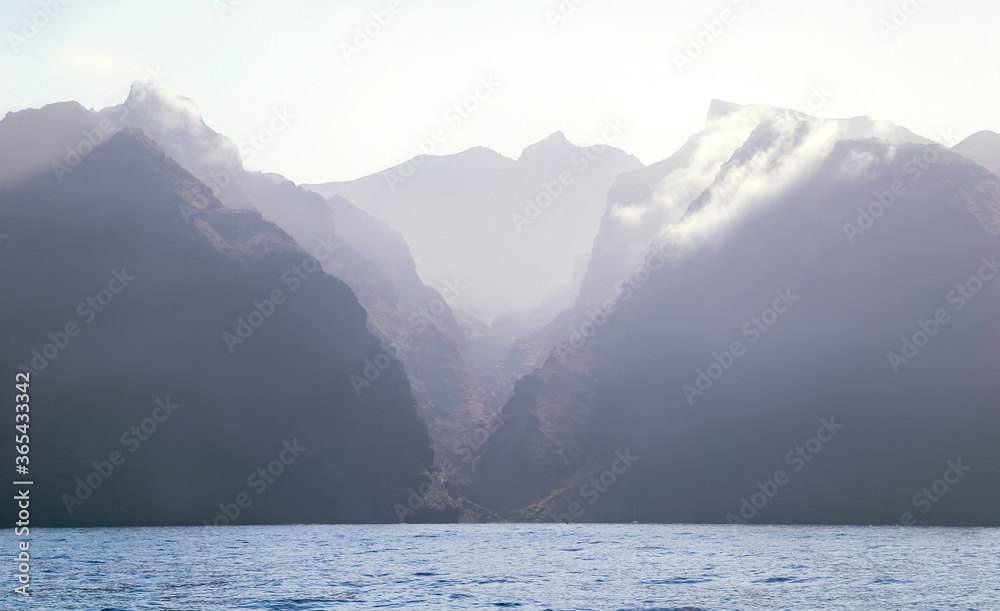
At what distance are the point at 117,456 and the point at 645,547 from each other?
11902 cm

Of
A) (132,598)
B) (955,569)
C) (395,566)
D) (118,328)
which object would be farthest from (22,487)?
(955,569)

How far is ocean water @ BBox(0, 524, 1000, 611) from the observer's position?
5356 centimetres

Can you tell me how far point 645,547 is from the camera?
112938 mm
